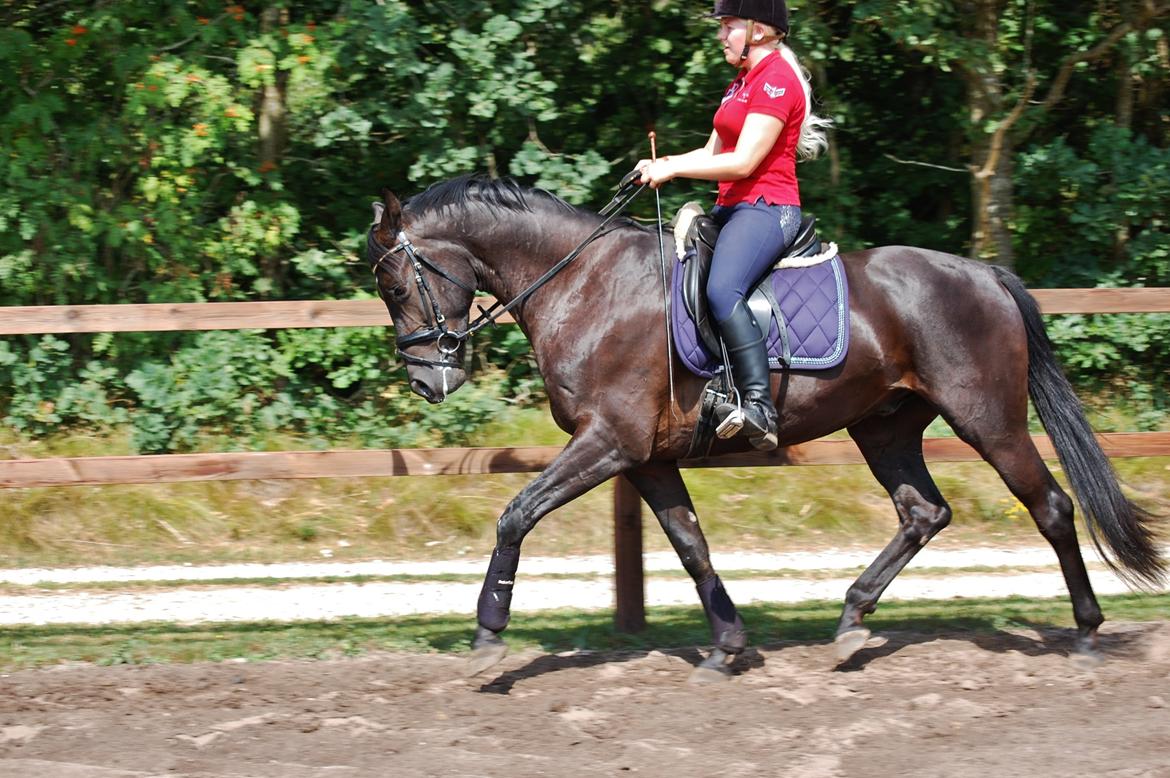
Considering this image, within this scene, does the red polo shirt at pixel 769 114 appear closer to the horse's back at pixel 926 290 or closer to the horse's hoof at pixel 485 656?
the horse's back at pixel 926 290

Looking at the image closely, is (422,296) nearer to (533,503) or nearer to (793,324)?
(533,503)

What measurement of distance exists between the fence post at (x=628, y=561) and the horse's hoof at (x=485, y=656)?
1102 millimetres

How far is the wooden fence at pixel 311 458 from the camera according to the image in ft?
19.6

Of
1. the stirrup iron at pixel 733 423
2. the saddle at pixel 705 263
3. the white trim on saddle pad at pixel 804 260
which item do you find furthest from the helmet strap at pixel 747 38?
the stirrup iron at pixel 733 423

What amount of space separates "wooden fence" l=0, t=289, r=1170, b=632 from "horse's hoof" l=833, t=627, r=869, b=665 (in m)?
0.99

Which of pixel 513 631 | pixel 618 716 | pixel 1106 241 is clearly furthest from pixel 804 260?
pixel 1106 241

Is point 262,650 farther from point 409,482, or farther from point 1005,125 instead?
point 1005,125

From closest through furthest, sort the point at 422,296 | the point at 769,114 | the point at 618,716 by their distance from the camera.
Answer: the point at 618,716, the point at 769,114, the point at 422,296

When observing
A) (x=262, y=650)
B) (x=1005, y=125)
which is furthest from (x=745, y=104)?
(x=1005, y=125)

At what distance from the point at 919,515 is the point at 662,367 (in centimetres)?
155

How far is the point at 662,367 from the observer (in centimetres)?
535

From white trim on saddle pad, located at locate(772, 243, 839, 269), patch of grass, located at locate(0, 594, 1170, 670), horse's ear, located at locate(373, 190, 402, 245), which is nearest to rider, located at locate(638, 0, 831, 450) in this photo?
white trim on saddle pad, located at locate(772, 243, 839, 269)

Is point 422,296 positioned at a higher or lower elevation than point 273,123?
lower

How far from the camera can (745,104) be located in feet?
17.0
